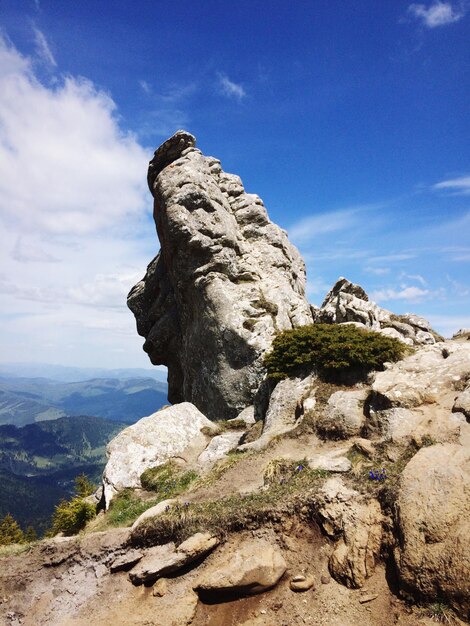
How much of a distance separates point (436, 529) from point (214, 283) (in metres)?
27.2

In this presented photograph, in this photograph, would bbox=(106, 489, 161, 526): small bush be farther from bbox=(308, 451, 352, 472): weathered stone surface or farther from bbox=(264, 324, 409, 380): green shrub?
bbox=(264, 324, 409, 380): green shrub

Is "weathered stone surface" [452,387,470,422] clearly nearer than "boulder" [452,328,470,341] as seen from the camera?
Yes

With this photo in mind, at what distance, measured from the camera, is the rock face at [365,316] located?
102 feet

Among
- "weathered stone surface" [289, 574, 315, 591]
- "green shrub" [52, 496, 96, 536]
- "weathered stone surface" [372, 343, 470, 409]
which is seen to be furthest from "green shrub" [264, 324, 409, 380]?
"green shrub" [52, 496, 96, 536]

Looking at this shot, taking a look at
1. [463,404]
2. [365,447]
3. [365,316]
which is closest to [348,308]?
[365,316]

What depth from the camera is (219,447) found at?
21.8 m

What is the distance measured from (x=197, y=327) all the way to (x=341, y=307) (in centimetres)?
1375

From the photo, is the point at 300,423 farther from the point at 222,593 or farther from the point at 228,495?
the point at 222,593

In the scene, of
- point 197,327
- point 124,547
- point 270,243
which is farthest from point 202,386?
point 124,547

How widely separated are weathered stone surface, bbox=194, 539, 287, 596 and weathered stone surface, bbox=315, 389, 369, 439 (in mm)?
6911

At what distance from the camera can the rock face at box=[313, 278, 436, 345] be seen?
31219 mm

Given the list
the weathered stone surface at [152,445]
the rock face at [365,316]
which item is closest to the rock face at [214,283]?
the rock face at [365,316]

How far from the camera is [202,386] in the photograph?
3328 cm

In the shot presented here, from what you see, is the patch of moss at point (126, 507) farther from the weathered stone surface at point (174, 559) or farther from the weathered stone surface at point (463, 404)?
the weathered stone surface at point (463, 404)
